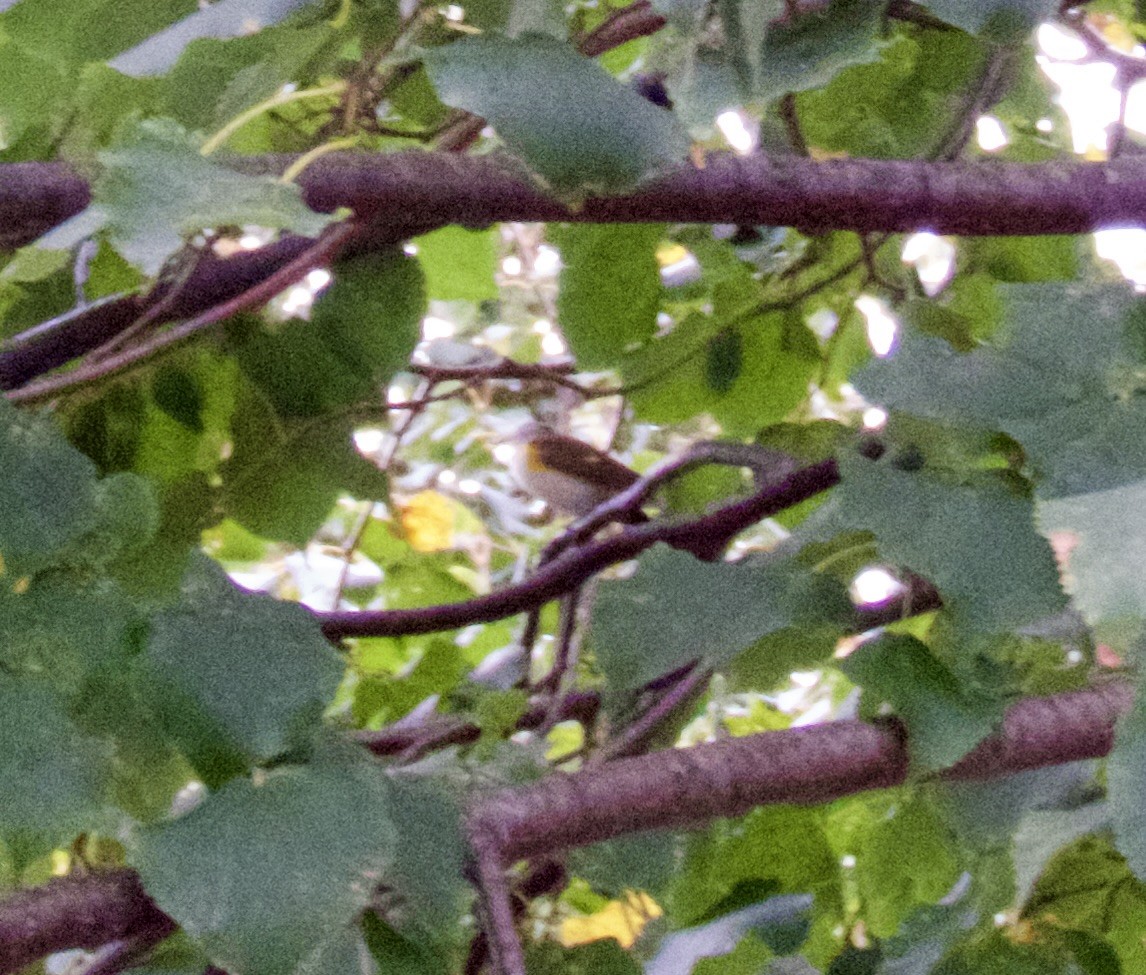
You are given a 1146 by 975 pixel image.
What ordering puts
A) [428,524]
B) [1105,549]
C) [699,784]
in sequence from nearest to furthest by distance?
[1105,549] < [699,784] < [428,524]

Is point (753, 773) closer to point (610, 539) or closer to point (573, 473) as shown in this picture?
point (610, 539)

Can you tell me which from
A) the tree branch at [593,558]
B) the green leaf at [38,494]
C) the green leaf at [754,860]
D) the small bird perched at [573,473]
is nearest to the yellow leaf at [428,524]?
the small bird perched at [573,473]

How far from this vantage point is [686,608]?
363 millimetres

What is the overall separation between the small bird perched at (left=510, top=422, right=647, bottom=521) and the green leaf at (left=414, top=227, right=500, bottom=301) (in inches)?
8.3

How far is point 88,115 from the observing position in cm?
35

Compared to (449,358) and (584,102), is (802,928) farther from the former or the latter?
(449,358)

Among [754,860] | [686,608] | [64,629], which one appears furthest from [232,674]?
[754,860]

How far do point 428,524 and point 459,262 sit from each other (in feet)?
0.80

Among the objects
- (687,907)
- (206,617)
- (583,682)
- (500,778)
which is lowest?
(583,682)

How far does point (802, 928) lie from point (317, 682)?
0.20 meters

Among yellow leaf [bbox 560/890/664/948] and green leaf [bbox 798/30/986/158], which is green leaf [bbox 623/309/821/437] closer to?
green leaf [bbox 798/30/986/158]

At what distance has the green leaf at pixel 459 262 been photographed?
57 cm

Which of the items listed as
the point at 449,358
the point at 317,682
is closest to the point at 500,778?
the point at 317,682

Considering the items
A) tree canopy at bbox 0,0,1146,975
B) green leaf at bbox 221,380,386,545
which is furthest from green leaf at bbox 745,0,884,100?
green leaf at bbox 221,380,386,545
